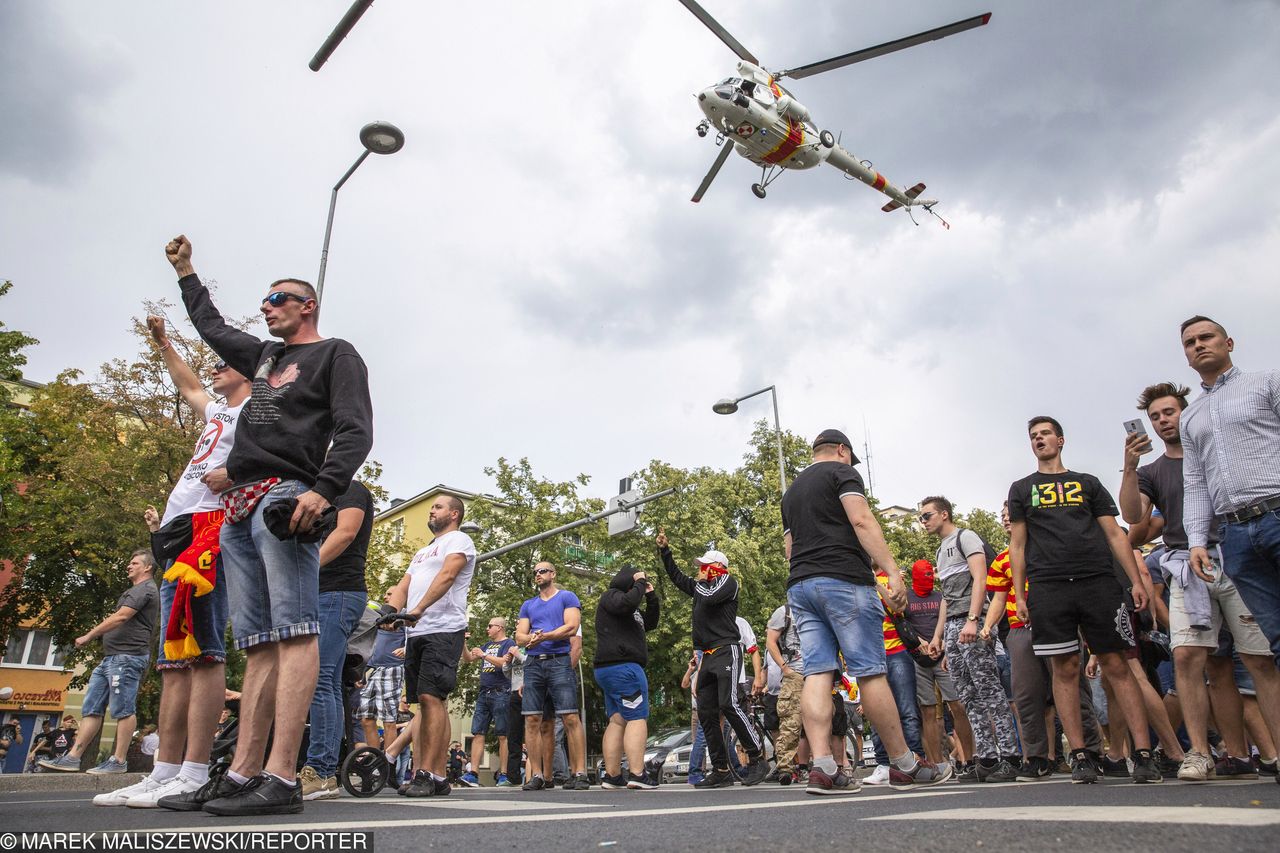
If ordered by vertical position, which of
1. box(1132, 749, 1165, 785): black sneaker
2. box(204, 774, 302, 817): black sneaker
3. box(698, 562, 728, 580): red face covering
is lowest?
box(1132, 749, 1165, 785): black sneaker

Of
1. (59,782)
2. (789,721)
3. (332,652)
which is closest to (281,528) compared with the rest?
(332,652)

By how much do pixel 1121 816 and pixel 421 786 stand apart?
5033 mm

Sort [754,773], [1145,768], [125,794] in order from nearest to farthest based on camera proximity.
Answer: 1. [125,794]
2. [1145,768]
3. [754,773]

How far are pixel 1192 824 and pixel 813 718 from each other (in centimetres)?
293

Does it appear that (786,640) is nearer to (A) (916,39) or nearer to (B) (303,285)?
(B) (303,285)

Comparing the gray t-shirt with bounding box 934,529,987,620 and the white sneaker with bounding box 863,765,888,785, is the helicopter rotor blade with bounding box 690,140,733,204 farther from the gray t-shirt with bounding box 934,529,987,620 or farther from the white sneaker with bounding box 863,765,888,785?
the white sneaker with bounding box 863,765,888,785

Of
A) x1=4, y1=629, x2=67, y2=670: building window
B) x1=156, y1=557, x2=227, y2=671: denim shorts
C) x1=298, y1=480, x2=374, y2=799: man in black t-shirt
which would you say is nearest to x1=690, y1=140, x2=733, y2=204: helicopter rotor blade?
x1=298, y1=480, x2=374, y2=799: man in black t-shirt

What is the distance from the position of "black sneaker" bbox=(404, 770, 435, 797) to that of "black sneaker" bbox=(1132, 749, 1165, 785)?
445cm

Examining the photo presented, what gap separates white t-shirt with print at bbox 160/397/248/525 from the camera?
14.5ft

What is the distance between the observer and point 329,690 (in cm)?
548

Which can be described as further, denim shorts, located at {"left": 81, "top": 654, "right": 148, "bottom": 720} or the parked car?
the parked car

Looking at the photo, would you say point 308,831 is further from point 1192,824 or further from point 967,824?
point 1192,824

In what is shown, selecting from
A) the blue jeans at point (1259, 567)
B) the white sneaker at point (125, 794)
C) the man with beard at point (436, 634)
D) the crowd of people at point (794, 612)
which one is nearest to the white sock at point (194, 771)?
the crowd of people at point (794, 612)

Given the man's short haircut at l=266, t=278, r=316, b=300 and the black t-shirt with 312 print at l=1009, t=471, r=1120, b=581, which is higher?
the man's short haircut at l=266, t=278, r=316, b=300
